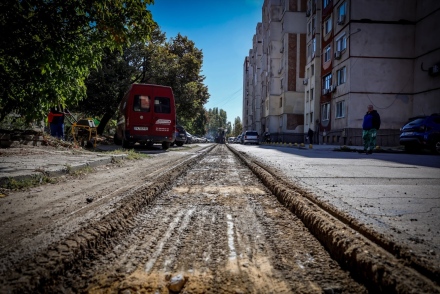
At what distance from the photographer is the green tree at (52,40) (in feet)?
13.3

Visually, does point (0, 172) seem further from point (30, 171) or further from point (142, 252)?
point (142, 252)

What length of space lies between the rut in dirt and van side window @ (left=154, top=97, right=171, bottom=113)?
407 inches

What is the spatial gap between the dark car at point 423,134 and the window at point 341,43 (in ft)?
41.3

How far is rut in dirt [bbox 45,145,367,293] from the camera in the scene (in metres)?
1.20

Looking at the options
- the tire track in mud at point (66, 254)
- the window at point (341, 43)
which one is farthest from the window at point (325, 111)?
the tire track in mud at point (66, 254)

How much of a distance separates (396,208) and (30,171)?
4.55m

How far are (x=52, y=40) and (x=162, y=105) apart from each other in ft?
26.7

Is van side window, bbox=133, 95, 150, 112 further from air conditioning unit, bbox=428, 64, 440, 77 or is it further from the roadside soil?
Answer: air conditioning unit, bbox=428, 64, 440, 77

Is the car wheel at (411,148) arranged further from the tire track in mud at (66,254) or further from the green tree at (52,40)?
the tire track in mud at (66,254)

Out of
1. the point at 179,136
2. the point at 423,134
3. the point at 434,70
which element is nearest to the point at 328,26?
the point at 434,70

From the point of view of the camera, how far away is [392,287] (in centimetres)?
108

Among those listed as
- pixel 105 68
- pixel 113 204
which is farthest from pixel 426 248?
pixel 105 68

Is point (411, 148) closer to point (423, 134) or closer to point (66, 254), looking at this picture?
point (423, 134)

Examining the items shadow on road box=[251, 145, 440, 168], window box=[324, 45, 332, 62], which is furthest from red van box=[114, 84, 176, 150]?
window box=[324, 45, 332, 62]
